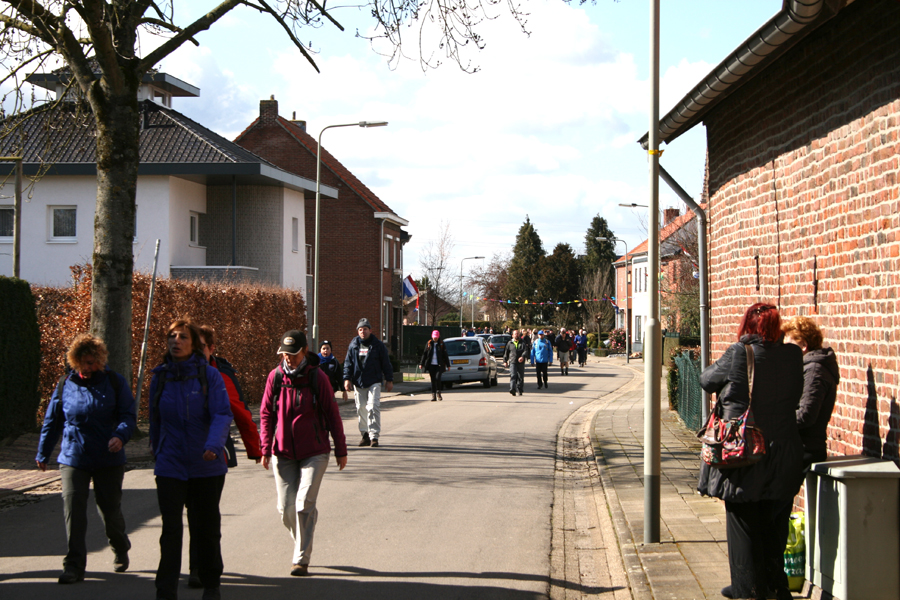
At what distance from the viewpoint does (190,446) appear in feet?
17.5

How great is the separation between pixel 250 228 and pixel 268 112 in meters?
13.9

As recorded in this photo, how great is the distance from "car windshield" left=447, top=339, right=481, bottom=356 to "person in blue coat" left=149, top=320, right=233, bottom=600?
21993 mm

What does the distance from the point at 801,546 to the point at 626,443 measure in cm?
766

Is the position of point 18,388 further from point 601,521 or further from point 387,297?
point 387,297

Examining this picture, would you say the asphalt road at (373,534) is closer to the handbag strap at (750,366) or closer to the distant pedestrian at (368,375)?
the distant pedestrian at (368,375)

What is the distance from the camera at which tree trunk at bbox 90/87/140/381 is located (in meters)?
12.4

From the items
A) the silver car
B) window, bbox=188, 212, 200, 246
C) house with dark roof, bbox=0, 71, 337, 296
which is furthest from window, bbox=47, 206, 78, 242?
the silver car

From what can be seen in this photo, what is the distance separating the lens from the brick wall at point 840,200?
5.38 m

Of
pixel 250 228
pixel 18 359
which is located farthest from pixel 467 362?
pixel 18 359

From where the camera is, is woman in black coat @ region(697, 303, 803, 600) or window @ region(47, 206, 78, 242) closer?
woman in black coat @ region(697, 303, 803, 600)

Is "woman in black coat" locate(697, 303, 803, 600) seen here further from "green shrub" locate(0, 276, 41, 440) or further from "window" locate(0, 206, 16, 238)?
"window" locate(0, 206, 16, 238)

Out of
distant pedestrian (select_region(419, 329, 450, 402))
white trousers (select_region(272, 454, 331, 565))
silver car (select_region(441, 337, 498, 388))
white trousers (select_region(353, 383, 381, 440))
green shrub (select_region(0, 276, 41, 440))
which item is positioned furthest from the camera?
silver car (select_region(441, 337, 498, 388))

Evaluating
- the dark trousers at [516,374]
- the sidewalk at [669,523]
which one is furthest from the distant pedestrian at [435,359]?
the sidewalk at [669,523]

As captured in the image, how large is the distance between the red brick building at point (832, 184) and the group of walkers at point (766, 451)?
2.48 ft
